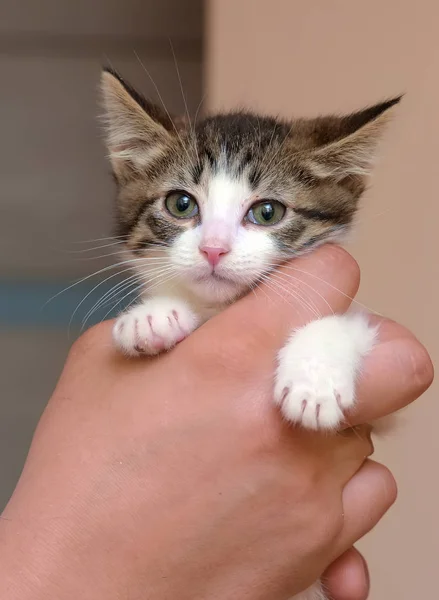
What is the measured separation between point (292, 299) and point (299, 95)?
0.76 m

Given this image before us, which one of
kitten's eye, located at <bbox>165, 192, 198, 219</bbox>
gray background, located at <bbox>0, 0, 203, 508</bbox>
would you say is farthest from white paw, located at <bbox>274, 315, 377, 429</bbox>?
gray background, located at <bbox>0, 0, 203, 508</bbox>

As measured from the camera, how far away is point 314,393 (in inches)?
28.7

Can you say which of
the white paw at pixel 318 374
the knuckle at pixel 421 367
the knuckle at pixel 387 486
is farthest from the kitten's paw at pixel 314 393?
the knuckle at pixel 387 486

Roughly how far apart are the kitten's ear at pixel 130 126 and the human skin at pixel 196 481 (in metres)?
0.38

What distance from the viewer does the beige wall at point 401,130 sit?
4.31ft

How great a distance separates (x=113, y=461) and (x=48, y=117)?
167cm

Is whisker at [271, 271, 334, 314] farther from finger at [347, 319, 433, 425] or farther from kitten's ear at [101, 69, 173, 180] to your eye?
kitten's ear at [101, 69, 173, 180]

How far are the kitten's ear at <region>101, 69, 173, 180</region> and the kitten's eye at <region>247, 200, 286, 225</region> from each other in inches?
9.1

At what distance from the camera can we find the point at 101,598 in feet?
2.29

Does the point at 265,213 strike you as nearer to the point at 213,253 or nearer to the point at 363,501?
the point at 213,253

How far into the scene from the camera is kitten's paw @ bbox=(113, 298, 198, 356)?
860 millimetres

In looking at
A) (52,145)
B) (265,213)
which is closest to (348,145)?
(265,213)

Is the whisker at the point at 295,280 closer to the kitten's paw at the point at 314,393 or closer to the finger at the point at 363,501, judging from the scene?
the kitten's paw at the point at 314,393

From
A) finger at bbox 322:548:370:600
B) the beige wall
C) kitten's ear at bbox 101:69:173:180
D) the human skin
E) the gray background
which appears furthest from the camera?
the gray background
